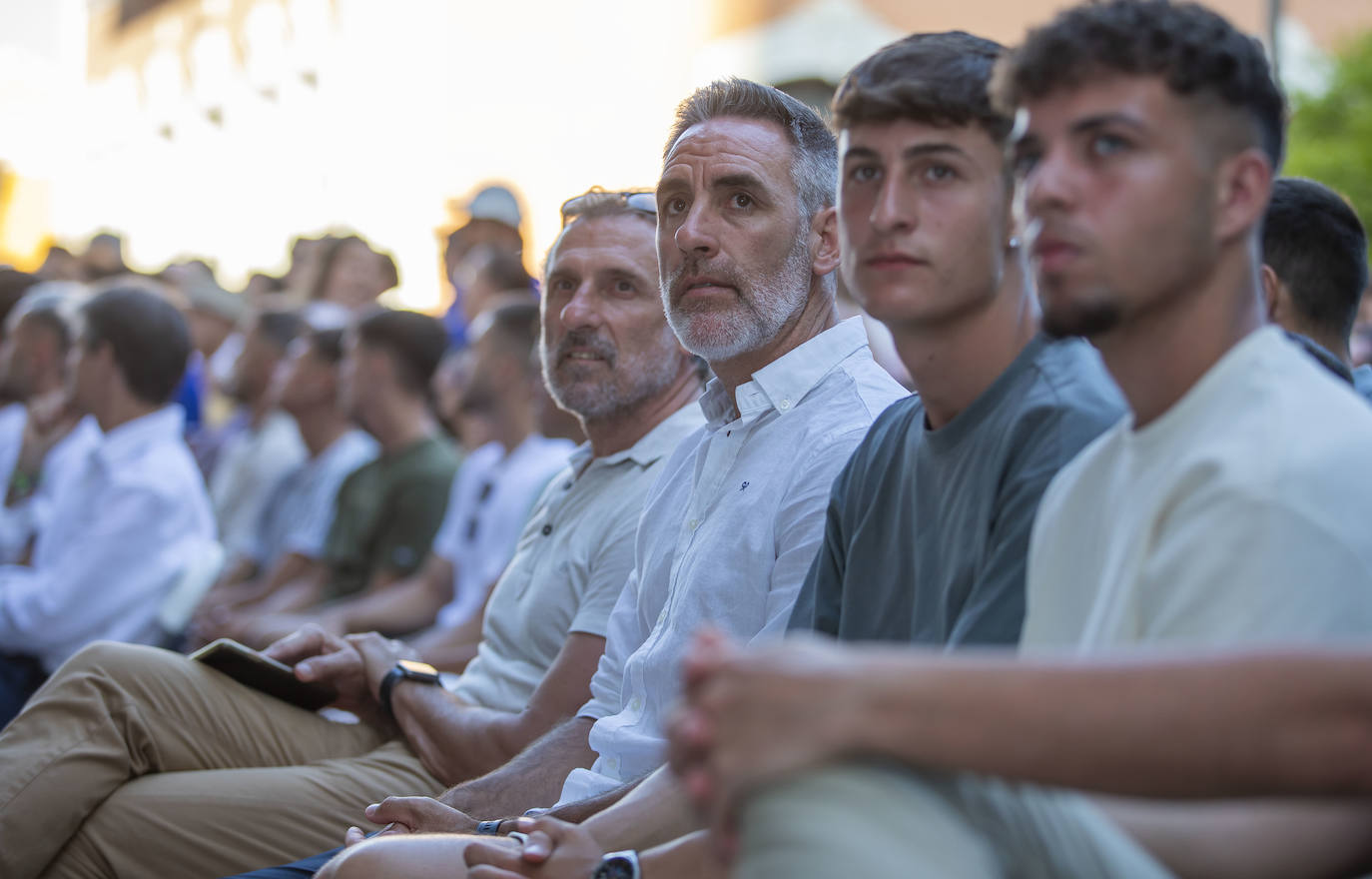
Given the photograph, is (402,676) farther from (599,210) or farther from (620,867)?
(620,867)

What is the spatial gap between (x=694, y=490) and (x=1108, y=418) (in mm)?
1063

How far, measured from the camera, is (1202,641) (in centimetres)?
146

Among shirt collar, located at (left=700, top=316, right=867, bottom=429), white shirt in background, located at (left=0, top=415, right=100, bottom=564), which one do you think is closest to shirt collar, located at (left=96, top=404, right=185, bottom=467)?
white shirt in background, located at (left=0, top=415, right=100, bottom=564)

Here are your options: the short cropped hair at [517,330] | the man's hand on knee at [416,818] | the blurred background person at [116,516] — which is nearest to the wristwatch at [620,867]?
the man's hand on knee at [416,818]

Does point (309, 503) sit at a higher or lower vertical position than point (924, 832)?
lower

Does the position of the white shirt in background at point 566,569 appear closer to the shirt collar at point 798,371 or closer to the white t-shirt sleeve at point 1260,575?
the shirt collar at point 798,371

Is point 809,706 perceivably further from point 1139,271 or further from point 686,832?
point 686,832

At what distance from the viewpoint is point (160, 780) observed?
3.27 meters

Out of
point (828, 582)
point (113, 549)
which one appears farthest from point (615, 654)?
point (113, 549)

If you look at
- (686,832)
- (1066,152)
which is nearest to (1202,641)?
(1066,152)

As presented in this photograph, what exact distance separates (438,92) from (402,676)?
12.6m

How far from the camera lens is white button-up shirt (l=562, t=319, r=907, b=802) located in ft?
8.59

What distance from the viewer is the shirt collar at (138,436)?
5137 millimetres

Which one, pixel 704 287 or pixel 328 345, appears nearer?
pixel 704 287
